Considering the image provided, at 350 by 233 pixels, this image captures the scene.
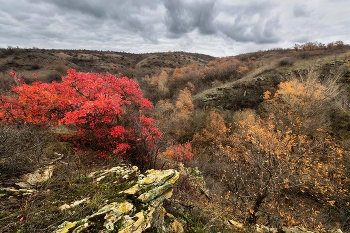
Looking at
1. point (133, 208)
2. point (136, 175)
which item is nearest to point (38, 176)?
point (136, 175)

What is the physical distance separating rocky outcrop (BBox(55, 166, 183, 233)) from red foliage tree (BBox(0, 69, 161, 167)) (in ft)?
12.4

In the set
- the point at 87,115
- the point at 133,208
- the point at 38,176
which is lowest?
the point at 133,208

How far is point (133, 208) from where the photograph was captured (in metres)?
6.48

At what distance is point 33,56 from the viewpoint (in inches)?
3132

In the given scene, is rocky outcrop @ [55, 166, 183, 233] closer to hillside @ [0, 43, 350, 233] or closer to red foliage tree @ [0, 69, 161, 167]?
hillside @ [0, 43, 350, 233]

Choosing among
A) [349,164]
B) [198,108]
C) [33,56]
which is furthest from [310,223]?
[33,56]

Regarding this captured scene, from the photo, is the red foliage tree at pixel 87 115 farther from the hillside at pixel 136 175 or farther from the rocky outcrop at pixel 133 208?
the rocky outcrop at pixel 133 208

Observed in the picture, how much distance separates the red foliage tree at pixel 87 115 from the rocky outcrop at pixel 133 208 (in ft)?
12.4

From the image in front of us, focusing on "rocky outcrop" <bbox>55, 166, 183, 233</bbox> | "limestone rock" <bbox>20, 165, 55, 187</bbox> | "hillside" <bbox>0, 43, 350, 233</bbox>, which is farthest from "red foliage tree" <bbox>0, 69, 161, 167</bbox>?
"rocky outcrop" <bbox>55, 166, 183, 233</bbox>

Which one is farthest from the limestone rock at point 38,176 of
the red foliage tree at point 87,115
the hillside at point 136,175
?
the red foliage tree at point 87,115

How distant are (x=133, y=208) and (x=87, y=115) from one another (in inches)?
325

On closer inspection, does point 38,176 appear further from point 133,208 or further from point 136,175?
point 133,208

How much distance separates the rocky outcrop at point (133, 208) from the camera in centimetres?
558

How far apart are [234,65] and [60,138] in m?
65.6
